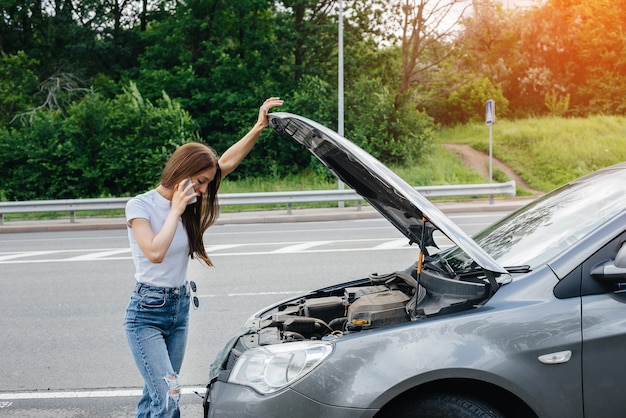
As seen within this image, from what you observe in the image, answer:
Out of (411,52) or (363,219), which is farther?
(411,52)

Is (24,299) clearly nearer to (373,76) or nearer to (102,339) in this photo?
(102,339)

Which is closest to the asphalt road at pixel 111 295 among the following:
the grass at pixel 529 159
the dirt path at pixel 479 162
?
the grass at pixel 529 159

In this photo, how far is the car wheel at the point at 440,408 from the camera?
239 cm

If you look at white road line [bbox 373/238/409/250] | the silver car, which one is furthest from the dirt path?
the silver car

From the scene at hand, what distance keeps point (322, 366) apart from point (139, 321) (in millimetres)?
1044

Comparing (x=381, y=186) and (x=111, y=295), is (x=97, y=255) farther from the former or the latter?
(x=381, y=186)

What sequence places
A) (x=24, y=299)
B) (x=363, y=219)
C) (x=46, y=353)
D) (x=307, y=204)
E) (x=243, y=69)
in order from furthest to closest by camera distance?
(x=243, y=69) < (x=307, y=204) < (x=363, y=219) < (x=24, y=299) < (x=46, y=353)

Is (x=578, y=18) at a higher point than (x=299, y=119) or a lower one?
higher

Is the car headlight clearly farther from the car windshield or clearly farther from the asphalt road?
the asphalt road

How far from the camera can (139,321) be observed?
9.84 ft

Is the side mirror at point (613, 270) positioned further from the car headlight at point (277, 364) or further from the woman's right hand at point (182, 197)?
the woman's right hand at point (182, 197)

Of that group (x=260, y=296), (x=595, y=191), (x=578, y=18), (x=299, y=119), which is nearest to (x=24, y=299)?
(x=260, y=296)

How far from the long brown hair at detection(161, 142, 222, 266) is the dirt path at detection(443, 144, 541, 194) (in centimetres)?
1843

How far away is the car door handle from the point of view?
235cm
